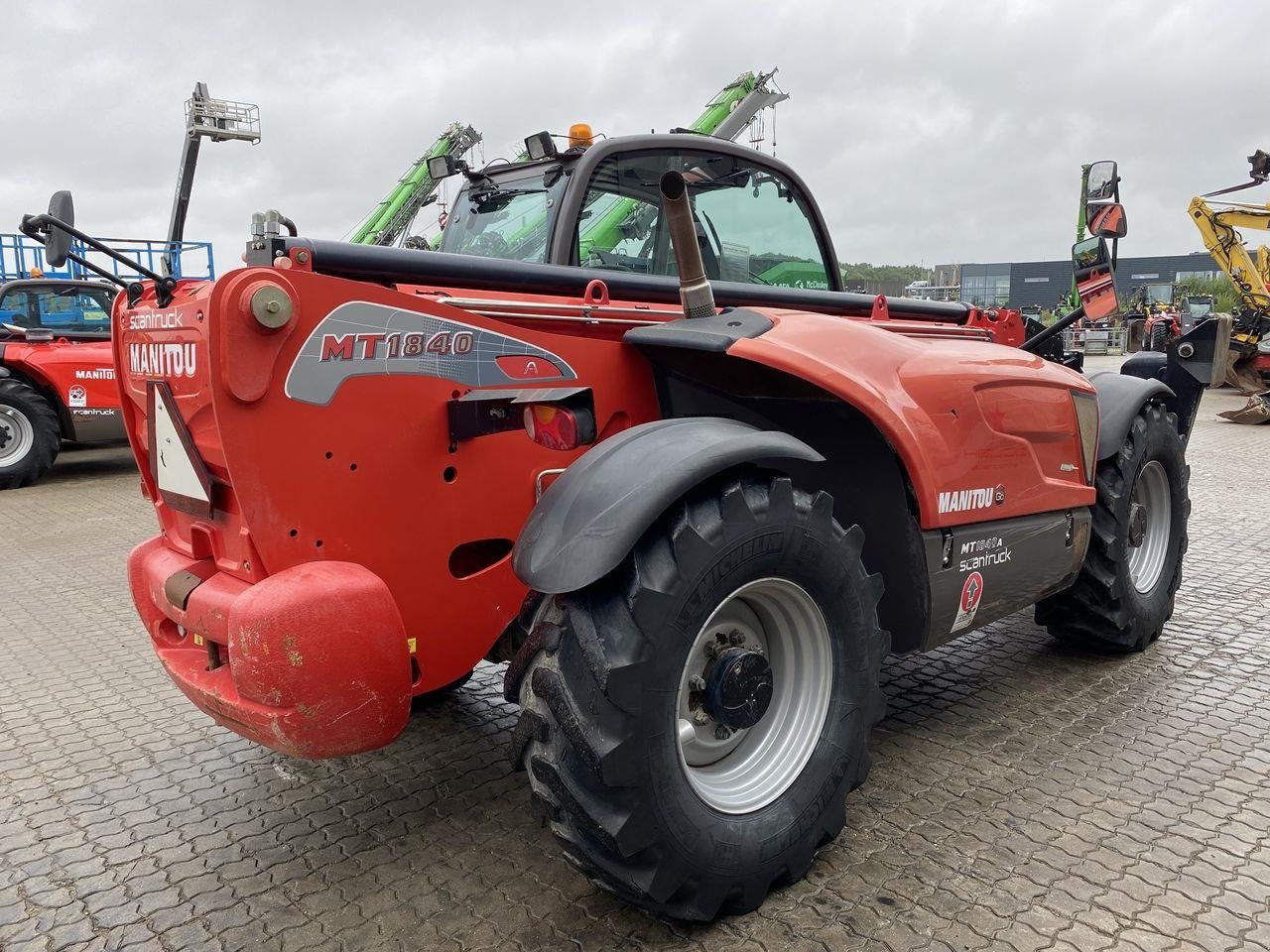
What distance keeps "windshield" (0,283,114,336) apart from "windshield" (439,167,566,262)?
29.4 ft

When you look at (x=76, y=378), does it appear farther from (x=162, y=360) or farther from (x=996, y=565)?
(x=996, y=565)

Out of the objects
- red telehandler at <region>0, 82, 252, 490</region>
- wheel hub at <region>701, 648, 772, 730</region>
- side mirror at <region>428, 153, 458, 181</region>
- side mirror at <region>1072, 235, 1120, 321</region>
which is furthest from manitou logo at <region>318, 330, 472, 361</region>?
red telehandler at <region>0, 82, 252, 490</region>

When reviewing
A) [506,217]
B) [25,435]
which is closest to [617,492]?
[506,217]

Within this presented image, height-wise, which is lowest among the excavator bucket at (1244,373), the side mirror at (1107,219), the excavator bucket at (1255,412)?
the excavator bucket at (1255,412)

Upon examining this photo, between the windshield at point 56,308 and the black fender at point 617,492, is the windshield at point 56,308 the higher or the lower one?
the higher one

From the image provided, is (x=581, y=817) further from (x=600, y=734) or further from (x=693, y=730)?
(x=693, y=730)

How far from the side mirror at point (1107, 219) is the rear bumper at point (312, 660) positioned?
10.4 ft

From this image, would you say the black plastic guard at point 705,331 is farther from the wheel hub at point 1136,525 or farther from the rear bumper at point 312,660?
the wheel hub at point 1136,525

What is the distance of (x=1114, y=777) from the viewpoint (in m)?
3.27

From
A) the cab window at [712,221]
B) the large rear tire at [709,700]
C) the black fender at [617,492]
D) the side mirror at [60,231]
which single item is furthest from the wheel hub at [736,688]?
the side mirror at [60,231]

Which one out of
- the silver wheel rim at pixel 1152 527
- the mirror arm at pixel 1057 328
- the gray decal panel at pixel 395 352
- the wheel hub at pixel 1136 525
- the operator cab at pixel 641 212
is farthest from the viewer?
the silver wheel rim at pixel 1152 527

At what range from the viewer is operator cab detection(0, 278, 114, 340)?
36.7ft

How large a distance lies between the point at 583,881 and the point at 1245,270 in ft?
65.5

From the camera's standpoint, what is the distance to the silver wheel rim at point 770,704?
8.54 ft
